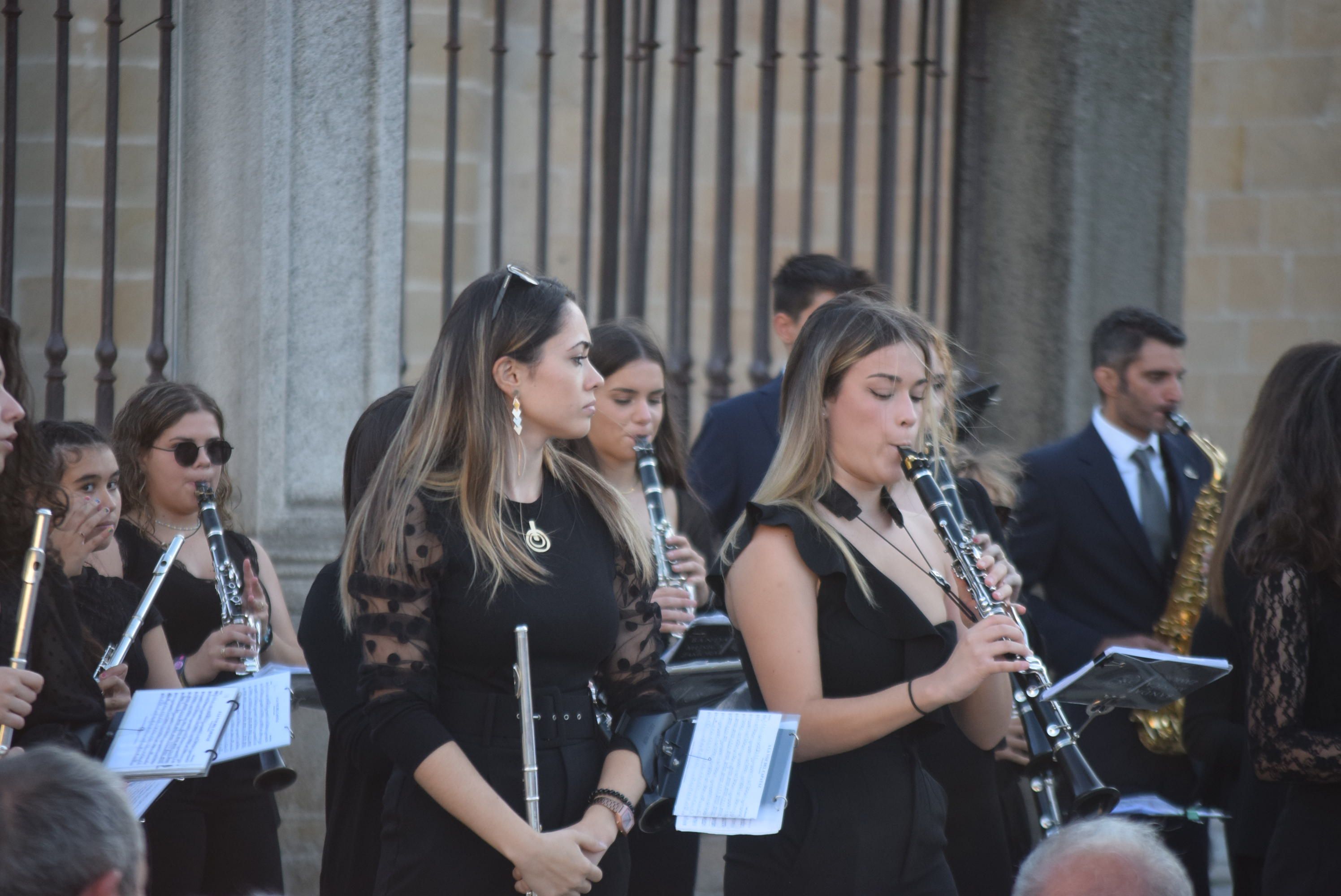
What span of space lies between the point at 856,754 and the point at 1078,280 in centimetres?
408

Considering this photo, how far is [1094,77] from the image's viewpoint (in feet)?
21.3

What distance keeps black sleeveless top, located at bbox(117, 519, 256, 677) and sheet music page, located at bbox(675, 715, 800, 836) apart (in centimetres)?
187

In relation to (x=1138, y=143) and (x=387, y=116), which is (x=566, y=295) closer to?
(x=387, y=116)

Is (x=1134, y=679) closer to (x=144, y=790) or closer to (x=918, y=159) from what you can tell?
(x=144, y=790)

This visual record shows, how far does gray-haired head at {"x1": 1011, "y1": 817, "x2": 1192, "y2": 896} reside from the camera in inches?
63.8

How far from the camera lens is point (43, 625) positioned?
2.99m

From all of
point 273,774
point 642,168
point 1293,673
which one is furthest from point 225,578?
point 642,168

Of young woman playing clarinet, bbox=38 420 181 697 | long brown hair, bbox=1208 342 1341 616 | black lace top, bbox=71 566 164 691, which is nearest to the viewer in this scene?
long brown hair, bbox=1208 342 1341 616

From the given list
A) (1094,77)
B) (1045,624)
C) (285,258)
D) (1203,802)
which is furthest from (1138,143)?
(285,258)

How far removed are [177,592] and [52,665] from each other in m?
1.08

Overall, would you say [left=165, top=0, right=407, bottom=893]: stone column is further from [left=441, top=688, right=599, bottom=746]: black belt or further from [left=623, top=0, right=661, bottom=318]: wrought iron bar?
[left=441, top=688, right=599, bottom=746]: black belt

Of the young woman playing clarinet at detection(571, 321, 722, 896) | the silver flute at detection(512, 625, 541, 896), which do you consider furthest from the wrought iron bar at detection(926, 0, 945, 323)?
the silver flute at detection(512, 625, 541, 896)

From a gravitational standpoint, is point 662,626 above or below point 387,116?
below

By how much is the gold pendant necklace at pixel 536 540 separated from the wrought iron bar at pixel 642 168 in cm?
307
